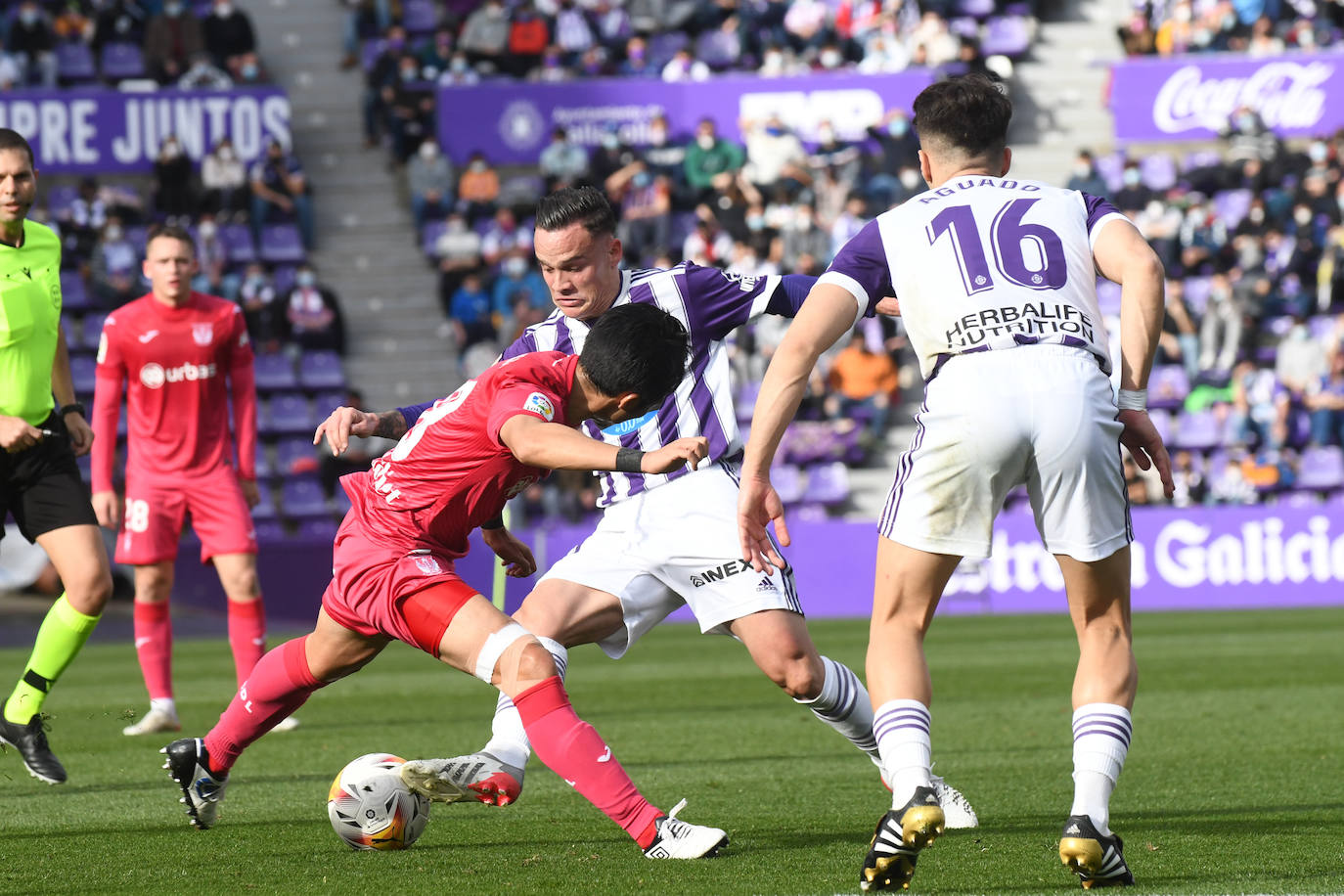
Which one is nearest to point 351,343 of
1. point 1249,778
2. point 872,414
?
point 872,414

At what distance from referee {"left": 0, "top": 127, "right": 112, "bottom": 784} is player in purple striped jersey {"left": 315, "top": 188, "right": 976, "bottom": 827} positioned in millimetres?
2014

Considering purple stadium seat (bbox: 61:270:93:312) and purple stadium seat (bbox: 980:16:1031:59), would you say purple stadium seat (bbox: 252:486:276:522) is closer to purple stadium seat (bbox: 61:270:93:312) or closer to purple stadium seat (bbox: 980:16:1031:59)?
purple stadium seat (bbox: 61:270:93:312)

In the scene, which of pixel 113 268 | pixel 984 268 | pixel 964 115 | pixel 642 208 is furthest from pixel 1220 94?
pixel 984 268

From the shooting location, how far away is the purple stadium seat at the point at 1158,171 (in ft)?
78.1

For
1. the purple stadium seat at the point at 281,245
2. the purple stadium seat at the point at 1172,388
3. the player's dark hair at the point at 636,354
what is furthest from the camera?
the purple stadium seat at the point at 281,245

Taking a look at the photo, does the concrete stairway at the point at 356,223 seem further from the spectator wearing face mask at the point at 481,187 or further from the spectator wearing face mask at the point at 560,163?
the spectator wearing face mask at the point at 560,163

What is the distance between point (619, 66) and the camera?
81.7 feet

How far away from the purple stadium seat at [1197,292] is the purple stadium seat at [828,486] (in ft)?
16.1

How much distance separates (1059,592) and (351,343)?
9.70 m

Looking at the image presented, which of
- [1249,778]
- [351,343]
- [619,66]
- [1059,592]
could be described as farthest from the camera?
[619,66]

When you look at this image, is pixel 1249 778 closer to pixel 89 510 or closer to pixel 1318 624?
pixel 89 510

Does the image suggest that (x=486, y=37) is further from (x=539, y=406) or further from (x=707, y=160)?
(x=539, y=406)

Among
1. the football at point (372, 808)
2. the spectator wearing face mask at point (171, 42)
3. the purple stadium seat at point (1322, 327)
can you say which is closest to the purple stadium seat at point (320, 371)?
the spectator wearing face mask at point (171, 42)

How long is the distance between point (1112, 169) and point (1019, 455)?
67.8ft
